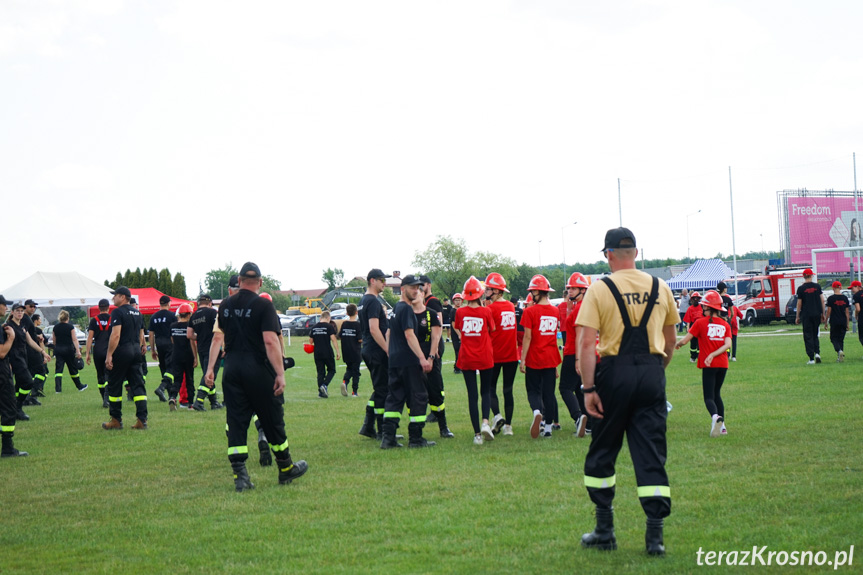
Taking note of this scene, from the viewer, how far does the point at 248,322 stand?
25.3 ft

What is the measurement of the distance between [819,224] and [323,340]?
186 feet

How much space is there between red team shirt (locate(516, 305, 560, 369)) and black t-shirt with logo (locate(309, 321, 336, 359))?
27.5 ft

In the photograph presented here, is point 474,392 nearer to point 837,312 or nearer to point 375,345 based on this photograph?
point 375,345

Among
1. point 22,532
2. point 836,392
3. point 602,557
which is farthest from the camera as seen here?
point 836,392

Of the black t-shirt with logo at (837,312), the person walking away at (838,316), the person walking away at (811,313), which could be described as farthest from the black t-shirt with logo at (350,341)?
the black t-shirt with logo at (837,312)

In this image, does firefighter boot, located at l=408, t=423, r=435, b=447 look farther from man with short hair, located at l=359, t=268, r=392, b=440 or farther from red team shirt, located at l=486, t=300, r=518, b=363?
red team shirt, located at l=486, t=300, r=518, b=363

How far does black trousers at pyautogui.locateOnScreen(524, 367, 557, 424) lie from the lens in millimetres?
10297

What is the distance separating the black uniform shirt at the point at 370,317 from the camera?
10.4m

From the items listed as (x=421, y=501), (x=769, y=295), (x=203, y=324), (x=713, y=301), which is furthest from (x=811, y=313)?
(x=769, y=295)

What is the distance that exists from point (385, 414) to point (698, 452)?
3746mm

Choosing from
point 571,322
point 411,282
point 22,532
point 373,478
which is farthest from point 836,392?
point 22,532

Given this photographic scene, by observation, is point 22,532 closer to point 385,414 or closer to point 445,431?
point 385,414

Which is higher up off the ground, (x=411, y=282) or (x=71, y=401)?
(x=411, y=282)

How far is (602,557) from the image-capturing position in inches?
201
